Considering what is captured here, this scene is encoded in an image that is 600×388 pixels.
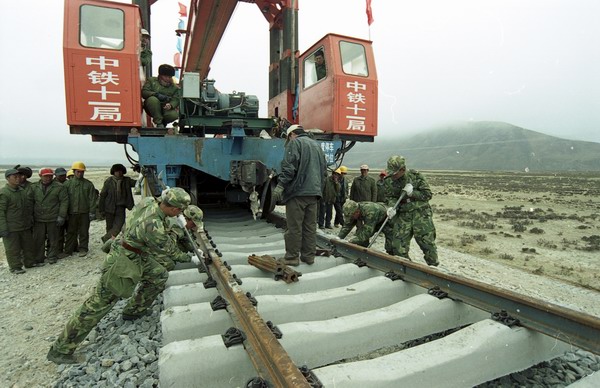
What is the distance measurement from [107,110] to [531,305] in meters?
5.06

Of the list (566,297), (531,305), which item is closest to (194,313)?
(531,305)

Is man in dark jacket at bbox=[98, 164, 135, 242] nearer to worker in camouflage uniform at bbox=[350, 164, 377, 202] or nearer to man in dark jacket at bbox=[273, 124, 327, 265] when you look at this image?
man in dark jacket at bbox=[273, 124, 327, 265]

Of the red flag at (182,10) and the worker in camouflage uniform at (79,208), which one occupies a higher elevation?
the red flag at (182,10)

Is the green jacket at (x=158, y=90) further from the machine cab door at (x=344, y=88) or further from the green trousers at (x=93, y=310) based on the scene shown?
the green trousers at (x=93, y=310)

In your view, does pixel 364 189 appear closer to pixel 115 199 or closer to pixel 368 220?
pixel 368 220

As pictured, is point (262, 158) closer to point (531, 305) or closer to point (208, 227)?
point (208, 227)

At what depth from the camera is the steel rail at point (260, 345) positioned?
1.69m

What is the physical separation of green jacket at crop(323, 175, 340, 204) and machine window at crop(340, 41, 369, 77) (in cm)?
325

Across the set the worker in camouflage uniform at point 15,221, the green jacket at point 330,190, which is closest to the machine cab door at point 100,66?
the worker in camouflage uniform at point 15,221

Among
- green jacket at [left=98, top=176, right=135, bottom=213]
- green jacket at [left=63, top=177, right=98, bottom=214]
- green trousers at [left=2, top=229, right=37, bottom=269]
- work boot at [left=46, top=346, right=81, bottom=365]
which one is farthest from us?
green jacket at [left=98, top=176, right=135, bottom=213]


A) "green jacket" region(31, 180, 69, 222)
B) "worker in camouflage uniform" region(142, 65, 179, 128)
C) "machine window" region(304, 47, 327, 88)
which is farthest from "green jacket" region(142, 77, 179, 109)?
"green jacket" region(31, 180, 69, 222)

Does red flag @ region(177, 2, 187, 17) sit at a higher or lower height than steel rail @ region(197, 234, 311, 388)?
higher

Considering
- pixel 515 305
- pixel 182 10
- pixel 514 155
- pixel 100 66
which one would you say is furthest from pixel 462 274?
pixel 514 155

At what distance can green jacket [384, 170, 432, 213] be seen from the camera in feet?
15.9
